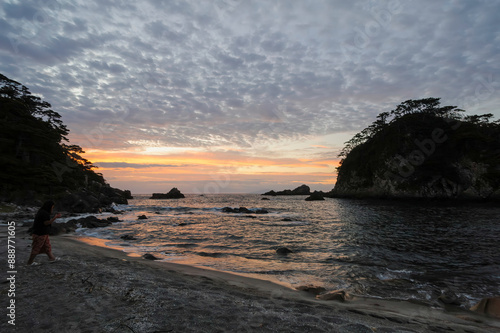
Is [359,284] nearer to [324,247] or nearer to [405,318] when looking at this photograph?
[405,318]

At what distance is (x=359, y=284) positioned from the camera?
28.6 feet

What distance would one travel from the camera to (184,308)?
5109 mm

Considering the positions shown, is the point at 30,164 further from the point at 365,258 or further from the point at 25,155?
the point at 365,258

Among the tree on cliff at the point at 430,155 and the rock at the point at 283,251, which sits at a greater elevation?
the tree on cliff at the point at 430,155

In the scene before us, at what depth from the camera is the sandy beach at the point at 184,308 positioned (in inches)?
169

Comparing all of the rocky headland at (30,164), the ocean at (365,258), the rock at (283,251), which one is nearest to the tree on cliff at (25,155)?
the rocky headland at (30,164)

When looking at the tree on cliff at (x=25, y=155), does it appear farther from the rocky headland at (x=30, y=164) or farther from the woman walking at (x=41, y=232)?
the woman walking at (x=41, y=232)

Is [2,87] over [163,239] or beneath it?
over

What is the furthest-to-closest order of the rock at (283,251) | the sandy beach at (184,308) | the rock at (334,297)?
the rock at (283,251) → the rock at (334,297) → the sandy beach at (184,308)

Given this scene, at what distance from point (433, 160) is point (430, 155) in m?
2.50

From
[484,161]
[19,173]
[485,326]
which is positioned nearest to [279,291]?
[485,326]

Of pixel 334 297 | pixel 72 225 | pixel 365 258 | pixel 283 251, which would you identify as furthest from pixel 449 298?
pixel 72 225

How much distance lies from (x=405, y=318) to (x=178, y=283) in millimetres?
6394

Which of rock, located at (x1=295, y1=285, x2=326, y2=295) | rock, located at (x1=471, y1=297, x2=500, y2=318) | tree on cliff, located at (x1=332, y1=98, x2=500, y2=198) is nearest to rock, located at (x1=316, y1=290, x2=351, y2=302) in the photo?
rock, located at (x1=295, y1=285, x2=326, y2=295)
